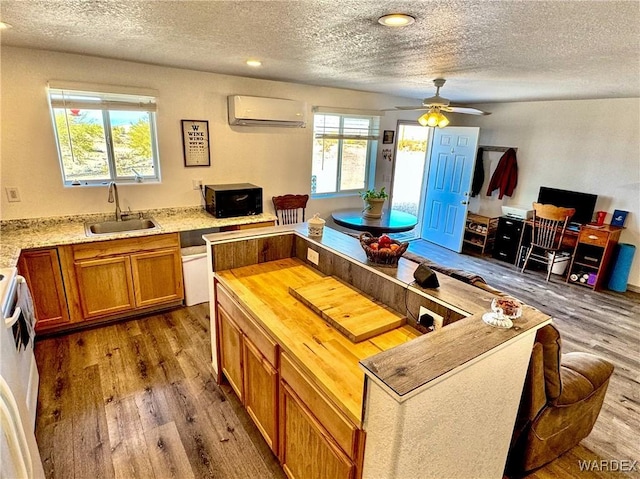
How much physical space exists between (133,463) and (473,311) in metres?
1.91

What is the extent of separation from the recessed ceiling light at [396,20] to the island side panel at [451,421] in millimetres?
1472

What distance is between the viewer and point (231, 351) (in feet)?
7.22

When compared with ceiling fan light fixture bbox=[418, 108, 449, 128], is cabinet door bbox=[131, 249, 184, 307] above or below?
below

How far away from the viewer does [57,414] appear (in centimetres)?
221

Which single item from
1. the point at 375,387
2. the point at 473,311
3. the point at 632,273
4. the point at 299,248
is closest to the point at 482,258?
the point at 632,273

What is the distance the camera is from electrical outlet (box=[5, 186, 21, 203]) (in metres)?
2.99

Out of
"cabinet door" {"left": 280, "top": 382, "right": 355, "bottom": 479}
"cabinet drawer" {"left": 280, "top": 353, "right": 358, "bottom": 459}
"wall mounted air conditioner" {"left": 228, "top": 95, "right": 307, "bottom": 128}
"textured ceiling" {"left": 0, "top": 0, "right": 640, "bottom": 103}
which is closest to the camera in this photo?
"cabinet drawer" {"left": 280, "top": 353, "right": 358, "bottom": 459}

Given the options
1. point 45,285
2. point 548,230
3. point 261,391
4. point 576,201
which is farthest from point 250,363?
point 576,201

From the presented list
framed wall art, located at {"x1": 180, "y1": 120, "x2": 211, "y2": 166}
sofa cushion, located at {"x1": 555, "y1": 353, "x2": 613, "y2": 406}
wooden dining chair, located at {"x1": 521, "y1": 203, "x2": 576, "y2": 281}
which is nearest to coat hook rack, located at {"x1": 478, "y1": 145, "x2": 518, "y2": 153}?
wooden dining chair, located at {"x1": 521, "y1": 203, "x2": 576, "y2": 281}

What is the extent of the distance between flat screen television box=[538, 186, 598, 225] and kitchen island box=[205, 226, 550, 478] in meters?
4.01

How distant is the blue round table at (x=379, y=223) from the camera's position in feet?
12.6

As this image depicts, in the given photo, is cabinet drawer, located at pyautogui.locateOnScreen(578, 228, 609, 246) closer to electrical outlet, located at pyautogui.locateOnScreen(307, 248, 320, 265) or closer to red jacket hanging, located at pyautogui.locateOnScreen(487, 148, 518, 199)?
red jacket hanging, located at pyautogui.locateOnScreen(487, 148, 518, 199)

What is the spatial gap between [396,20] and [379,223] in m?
2.46

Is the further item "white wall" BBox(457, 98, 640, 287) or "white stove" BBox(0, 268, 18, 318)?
"white wall" BBox(457, 98, 640, 287)
